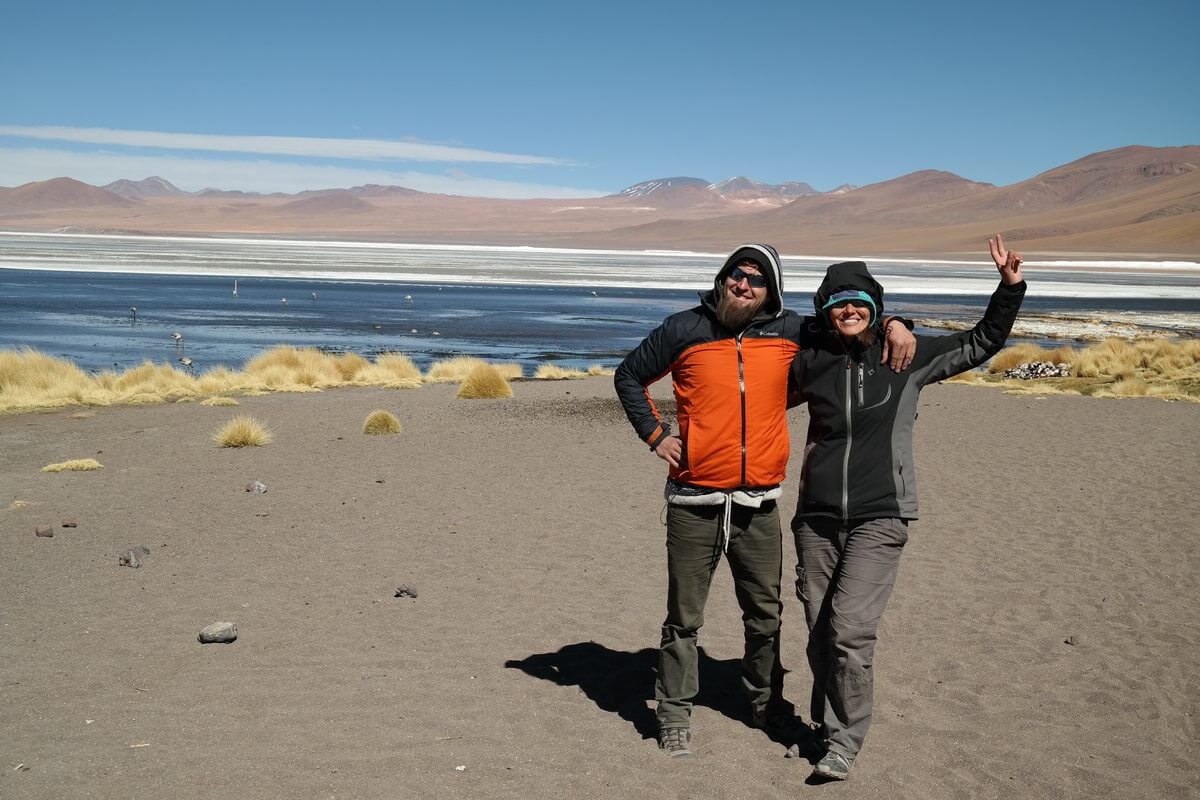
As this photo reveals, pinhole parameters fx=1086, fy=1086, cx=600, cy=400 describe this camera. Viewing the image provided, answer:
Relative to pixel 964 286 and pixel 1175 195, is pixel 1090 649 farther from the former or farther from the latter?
pixel 1175 195

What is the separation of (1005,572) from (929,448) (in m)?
4.91

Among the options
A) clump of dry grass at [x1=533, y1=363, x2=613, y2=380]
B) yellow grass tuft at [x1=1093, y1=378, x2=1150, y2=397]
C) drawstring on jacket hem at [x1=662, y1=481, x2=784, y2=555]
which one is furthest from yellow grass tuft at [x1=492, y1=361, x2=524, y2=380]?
drawstring on jacket hem at [x1=662, y1=481, x2=784, y2=555]

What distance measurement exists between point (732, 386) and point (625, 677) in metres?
1.68

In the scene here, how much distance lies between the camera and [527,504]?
8.34 m

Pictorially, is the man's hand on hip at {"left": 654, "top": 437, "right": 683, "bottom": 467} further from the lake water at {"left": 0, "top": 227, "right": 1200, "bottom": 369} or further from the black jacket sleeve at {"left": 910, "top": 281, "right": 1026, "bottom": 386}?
the lake water at {"left": 0, "top": 227, "right": 1200, "bottom": 369}

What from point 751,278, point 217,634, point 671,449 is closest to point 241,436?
point 217,634

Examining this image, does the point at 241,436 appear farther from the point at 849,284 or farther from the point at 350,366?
the point at 849,284

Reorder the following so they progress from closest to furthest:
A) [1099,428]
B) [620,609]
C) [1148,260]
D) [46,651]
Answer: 1. [46,651]
2. [620,609]
3. [1099,428]
4. [1148,260]

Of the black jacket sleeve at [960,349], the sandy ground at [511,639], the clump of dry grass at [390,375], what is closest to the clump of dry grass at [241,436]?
the sandy ground at [511,639]

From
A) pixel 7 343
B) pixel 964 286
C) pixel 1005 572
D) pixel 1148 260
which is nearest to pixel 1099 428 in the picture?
pixel 1005 572

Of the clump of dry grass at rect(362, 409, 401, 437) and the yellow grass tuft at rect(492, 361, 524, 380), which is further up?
the clump of dry grass at rect(362, 409, 401, 437)

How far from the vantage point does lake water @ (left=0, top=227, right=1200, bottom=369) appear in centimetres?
2558

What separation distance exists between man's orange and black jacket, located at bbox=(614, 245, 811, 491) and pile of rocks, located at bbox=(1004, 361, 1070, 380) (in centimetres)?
1694

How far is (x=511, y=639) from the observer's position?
513cm
